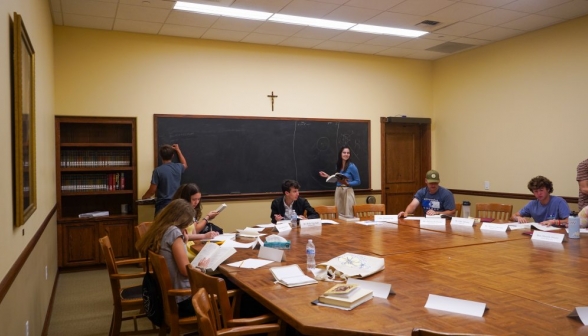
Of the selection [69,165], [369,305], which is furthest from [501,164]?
[69,165]

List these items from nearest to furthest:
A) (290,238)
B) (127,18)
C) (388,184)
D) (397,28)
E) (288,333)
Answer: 1. (288,333)
2. (290,238)
3. (127,18)
4. (397,28)
5. (388,184)

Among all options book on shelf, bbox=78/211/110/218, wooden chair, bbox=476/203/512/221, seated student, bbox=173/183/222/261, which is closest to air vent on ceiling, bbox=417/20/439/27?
wooden chair, bbox=476/203/512/221

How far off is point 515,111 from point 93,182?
5.93 meters

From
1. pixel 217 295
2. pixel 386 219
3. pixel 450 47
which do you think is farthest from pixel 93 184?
pixel 450 47

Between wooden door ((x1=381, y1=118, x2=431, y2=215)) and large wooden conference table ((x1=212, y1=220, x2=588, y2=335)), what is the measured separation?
3.84m

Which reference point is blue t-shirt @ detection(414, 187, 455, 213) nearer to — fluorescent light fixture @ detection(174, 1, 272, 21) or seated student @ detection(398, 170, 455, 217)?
seated student @ detection(398, 170, 455, 217)

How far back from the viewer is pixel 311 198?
737 centimetres

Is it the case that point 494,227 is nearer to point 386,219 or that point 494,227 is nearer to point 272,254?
point 386,219

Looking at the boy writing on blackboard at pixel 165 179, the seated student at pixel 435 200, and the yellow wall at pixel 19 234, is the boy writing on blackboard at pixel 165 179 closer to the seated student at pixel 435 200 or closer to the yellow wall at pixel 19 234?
the yellow wall at pixel 19 234

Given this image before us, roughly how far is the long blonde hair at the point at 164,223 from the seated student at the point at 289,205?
1970 mm

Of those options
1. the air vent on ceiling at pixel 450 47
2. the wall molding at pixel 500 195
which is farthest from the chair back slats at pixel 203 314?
the air vent on ceiling at pixel 450 47

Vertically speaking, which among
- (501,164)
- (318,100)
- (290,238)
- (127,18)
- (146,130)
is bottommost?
(290,238)

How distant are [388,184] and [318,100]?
6.32ft

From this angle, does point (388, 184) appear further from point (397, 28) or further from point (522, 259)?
point (522, 259)
